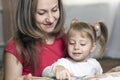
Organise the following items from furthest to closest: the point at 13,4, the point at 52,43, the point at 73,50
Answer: the point at 13,4 < the point at 52,43 < the point at 73,50

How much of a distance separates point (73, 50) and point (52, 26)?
144mm

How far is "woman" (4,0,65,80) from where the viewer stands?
1.20 metres

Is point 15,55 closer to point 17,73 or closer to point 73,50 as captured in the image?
point 17,73

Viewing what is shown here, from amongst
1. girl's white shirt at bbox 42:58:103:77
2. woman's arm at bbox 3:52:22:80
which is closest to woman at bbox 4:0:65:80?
woman's arm at bbox 3:52:22:80

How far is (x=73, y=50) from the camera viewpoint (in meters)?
1.18

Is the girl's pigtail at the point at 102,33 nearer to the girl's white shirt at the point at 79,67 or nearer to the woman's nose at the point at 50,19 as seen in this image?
the girl's white shirt at the point at 79,67

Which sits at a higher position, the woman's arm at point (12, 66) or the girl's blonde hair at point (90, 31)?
the girl's blonde hair at point (90, 31)

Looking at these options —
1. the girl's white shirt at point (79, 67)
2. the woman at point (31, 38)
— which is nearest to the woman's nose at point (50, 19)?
the woman at point (31, 38)

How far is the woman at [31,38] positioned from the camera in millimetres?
1203

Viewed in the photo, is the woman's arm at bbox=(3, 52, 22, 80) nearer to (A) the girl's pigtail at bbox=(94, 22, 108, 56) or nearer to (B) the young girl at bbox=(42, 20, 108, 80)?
(B) the young girl at bbox=(42, 20, 108, 80)

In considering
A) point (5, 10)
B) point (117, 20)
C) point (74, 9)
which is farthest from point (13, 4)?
point (117, 20)

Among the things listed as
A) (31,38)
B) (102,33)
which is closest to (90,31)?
(102,33)

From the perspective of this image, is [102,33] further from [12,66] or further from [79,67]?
[12,66]

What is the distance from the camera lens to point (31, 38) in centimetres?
124
